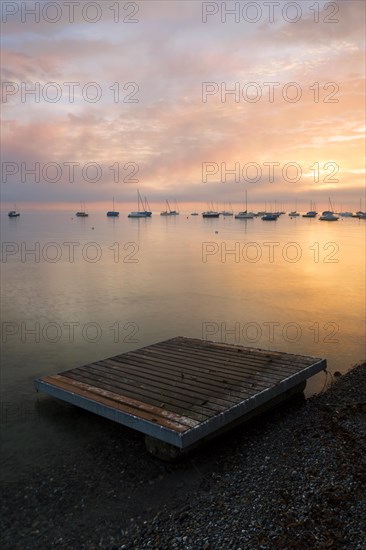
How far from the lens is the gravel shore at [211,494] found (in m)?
6.39

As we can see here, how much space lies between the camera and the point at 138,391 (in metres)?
9.91

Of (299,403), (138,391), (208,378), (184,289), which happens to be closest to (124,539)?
(138,391)

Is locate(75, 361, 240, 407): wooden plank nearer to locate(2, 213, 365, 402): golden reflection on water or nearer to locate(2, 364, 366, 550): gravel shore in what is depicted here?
locate(2, 364, 366, 550): gravel shore

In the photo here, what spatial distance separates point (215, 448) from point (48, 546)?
3.51 m

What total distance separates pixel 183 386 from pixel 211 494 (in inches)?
109

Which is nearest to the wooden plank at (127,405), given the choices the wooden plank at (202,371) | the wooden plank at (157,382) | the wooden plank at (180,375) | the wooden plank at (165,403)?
the wooden plank at (165,403)

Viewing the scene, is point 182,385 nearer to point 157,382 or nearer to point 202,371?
point 157,382

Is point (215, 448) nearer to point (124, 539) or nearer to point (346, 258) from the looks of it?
point (124, 539)

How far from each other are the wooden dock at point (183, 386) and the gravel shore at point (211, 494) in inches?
27.0

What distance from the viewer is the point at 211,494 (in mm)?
7594

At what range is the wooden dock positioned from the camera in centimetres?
859

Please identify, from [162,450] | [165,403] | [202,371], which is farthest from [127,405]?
[202,371]

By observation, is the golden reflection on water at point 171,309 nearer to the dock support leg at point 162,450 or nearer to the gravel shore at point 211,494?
the gravel shore at point 211,494

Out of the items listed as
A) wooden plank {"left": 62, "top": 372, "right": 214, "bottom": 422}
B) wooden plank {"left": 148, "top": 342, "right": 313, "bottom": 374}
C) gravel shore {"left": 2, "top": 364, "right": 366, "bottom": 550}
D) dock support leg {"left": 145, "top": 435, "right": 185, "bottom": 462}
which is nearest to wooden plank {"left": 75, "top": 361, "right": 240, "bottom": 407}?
wooden plank {"left": 62, "top": 372, "right": 214, "bottom": 422}
